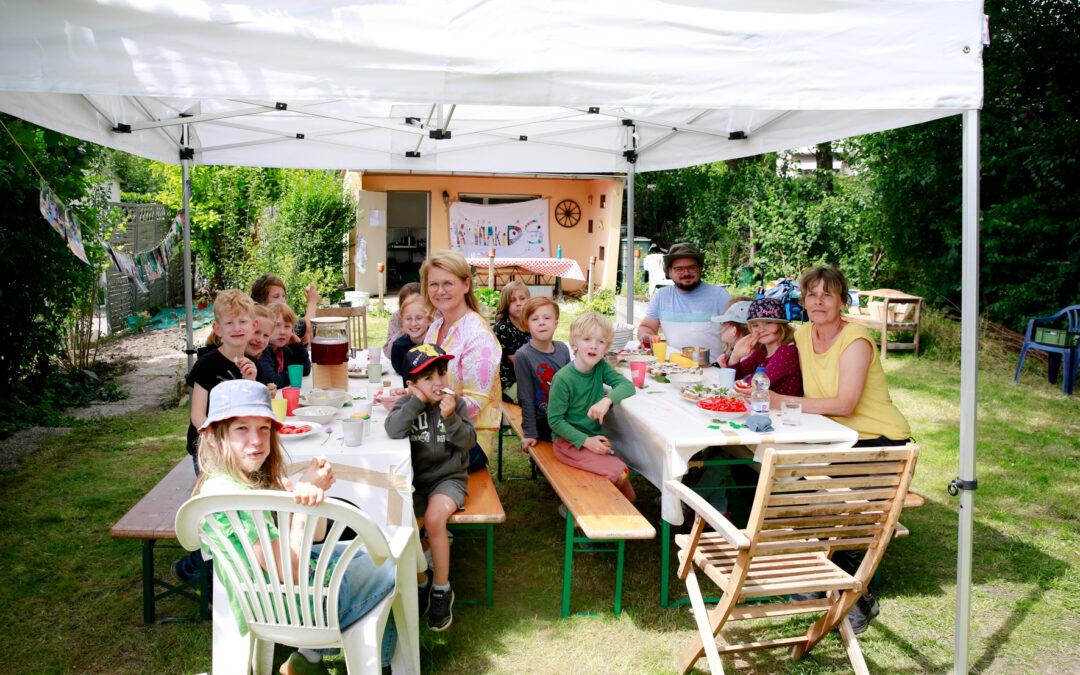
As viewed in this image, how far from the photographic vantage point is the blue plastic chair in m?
7.79

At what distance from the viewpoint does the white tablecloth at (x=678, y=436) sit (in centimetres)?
333

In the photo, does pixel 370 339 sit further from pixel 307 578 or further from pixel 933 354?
pixel 307 578

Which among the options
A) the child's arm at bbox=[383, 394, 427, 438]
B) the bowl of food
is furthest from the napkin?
the child's arm at bbox=[383, 394, 427, 438]

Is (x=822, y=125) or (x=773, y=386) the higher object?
(x=822, y=125)

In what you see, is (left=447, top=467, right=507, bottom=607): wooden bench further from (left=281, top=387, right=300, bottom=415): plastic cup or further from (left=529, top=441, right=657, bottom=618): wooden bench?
(left=281, top=387, right=300, bottom=415): plastic cup

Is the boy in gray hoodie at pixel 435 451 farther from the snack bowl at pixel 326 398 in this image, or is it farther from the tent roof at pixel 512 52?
the tent roof at pixel 512 52

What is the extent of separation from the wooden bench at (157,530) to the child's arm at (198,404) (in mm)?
399

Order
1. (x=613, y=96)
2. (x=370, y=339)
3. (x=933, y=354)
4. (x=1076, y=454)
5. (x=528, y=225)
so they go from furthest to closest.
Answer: (x=528, y=225), (x=370, y=339), (x=933, y=354), (x=1076, y=454), (x=613, y=96)

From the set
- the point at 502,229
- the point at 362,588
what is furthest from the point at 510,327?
the point at 502,229

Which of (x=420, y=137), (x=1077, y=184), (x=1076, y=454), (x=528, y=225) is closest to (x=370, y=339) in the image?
(x=420, y=137)

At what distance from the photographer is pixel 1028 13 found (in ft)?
30.9

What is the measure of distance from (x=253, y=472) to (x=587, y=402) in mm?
1892

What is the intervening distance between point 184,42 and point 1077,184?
9740 mm

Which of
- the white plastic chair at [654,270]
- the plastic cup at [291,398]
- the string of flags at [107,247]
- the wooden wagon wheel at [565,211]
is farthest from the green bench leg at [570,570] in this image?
the wooden wagon wheel at [565,211]
